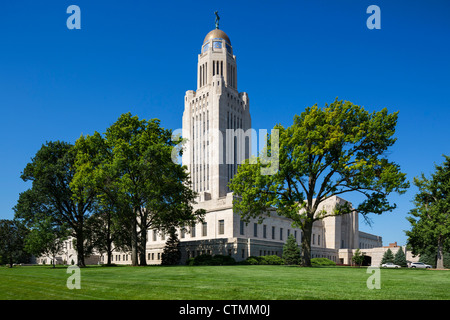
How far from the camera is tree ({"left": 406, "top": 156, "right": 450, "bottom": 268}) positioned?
47594 mm

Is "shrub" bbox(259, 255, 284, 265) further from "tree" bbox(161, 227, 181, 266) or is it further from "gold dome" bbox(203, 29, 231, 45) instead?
"gold dome" bbox(203, 29, 231, 45)

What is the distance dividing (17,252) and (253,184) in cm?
5805

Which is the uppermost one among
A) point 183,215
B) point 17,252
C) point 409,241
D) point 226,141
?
point 226,141

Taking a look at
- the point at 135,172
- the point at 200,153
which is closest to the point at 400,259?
the point at 135,172

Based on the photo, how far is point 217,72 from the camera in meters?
110

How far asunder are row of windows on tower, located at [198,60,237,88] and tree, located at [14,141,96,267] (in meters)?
64.7

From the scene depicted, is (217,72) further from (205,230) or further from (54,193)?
(54,193)

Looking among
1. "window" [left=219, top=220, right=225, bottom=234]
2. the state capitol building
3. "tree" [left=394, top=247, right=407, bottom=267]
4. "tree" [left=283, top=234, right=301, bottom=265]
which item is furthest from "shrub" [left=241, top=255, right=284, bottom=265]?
"tree" [left=394, top=247, right=407, bottom=267]

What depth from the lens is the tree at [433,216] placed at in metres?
47.6

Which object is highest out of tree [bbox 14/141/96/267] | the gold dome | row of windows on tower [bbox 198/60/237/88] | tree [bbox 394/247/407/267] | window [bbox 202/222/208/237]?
the gold dome
